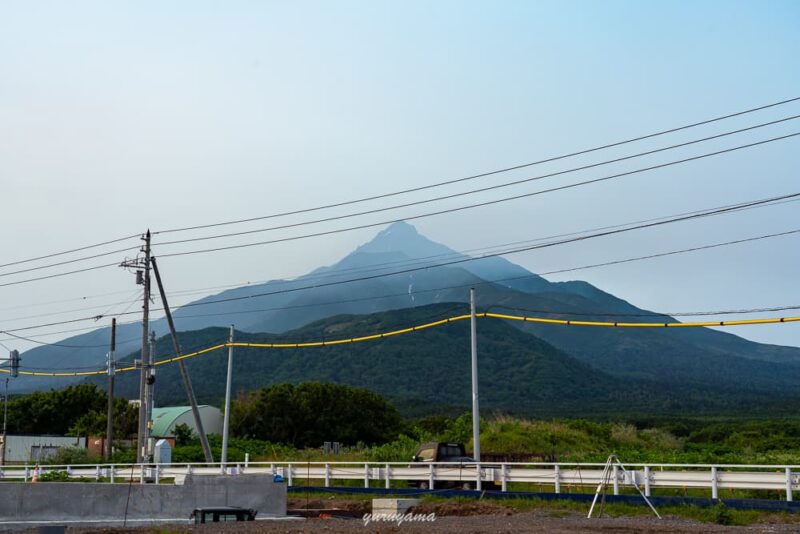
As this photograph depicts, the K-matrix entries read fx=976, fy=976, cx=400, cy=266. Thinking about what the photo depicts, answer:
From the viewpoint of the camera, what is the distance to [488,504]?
31266 mm

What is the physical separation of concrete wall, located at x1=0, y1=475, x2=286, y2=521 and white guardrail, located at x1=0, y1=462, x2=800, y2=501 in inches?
152

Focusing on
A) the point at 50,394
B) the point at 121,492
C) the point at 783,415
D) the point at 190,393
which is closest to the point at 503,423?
the point at 190,393

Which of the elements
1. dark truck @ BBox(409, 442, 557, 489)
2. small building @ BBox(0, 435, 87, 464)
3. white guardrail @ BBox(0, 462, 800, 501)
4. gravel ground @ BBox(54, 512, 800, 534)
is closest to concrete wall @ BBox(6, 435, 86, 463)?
small building @ BBox(0, 435, 87, 464)

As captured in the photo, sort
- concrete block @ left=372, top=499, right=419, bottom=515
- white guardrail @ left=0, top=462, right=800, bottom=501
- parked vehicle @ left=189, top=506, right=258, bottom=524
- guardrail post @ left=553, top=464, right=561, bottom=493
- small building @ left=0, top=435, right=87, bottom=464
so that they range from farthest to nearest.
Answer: small building @ left=0, top=435, right=87, bottom=464
guardrail post @ left=553, top=464, right=561, bottom=493
concrete block @ left=372, top=499, right=419, bottom=515
white guardrail @ left=0, top=462, right=800, bottom=501
parked vehicle @ left=189, top=506, right=258, bottom=524

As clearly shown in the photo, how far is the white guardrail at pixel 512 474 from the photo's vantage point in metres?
28.3

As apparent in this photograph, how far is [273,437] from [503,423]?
1395 inches

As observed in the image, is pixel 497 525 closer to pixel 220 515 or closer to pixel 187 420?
pixel 220 515

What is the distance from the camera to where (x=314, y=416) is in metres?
95.9

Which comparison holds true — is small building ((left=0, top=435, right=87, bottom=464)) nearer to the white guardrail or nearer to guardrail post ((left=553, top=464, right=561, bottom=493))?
the white guardrail

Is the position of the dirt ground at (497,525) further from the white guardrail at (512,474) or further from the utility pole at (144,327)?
the utility pole at (144,327)

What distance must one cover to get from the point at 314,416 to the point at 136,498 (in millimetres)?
65957

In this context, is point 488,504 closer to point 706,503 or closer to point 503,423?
point 706,503

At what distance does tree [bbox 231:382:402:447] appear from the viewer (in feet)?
310

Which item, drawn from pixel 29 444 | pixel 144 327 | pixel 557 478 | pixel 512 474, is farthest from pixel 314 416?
pixel 557 478
